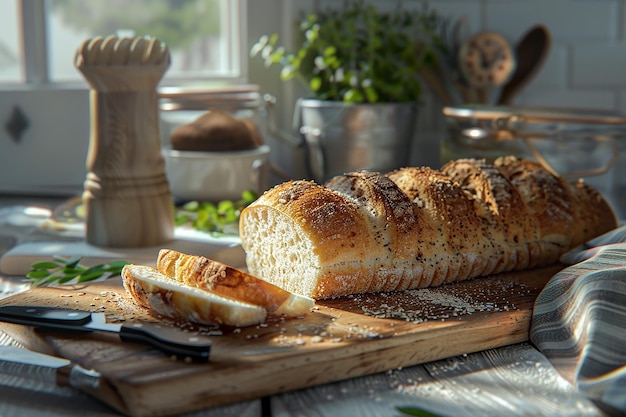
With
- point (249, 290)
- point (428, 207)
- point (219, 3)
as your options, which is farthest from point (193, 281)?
point (219, 3)

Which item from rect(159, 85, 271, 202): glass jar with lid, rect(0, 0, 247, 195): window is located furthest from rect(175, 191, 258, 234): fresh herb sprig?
rect(0, 0, 247, 195): window

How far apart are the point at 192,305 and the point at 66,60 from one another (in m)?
1.28

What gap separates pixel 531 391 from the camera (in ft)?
2.79

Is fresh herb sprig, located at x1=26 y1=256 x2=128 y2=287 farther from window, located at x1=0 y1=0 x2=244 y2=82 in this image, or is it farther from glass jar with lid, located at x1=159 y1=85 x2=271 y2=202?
window, located at x1=0 y1=0 x2=244 y2=82

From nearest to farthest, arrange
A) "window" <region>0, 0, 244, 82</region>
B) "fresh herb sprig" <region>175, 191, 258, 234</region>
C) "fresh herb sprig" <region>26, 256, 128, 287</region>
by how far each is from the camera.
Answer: "fresh herb sprig" <region>26, 256, 128, 287</region> < "fresh herb sprig" <region>175, 191, 258, 234</region> < "window" <region>0, 0, 244, 82</region>

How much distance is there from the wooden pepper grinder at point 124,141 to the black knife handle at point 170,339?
17.5 inches

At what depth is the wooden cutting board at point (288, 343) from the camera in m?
0.80

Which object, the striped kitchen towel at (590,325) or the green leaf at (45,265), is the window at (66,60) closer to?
the green leaf at (45,265)

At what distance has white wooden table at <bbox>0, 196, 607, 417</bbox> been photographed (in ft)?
2.63

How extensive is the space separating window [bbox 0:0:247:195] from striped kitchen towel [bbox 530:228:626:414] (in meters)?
1.24

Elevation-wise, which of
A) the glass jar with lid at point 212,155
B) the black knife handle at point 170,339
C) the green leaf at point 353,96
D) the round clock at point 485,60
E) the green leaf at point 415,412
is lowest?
the green leaf at point 415,412

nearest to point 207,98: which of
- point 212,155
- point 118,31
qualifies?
point 212,155

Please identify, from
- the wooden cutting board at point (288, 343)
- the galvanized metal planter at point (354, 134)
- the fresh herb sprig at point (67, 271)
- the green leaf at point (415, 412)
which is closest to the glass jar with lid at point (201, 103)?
the galvanized metal planter at point (354, 134)

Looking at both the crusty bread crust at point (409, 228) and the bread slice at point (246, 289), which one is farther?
the crusty bread crust at point (409, 228)
